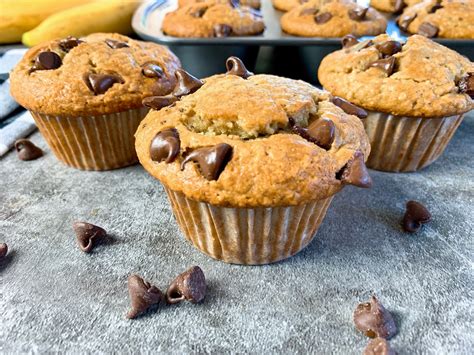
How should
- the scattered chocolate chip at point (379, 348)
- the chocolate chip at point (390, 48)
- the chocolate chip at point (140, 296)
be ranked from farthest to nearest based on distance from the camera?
the chocolate chip at point (390, 48) → the chocolate chip at point (140, 296) → the scattered chocolate chip at point (379, 348)

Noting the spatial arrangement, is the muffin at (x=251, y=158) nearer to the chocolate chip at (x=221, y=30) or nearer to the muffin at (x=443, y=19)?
the chocolate chip at (x=221, y=30)

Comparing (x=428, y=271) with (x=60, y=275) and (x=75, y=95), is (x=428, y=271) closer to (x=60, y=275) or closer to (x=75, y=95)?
(x=60, y=275)

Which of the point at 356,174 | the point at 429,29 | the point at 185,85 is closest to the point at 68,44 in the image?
the point at 185,85

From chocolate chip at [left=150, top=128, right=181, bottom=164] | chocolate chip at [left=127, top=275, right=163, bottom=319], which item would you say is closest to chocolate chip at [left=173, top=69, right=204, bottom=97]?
chocolate chip at [left=150, top=128, right=181, bottom=164]

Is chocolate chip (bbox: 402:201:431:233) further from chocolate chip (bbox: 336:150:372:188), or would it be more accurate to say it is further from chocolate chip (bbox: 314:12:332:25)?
chocolate chip (bbox: 314:12:332:25)

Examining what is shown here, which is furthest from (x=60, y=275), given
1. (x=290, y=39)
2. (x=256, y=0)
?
(x=256, y=0)

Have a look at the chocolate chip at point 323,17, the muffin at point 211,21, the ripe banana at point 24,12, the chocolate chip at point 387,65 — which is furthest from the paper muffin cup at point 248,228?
the ripe banana at point 24,12
